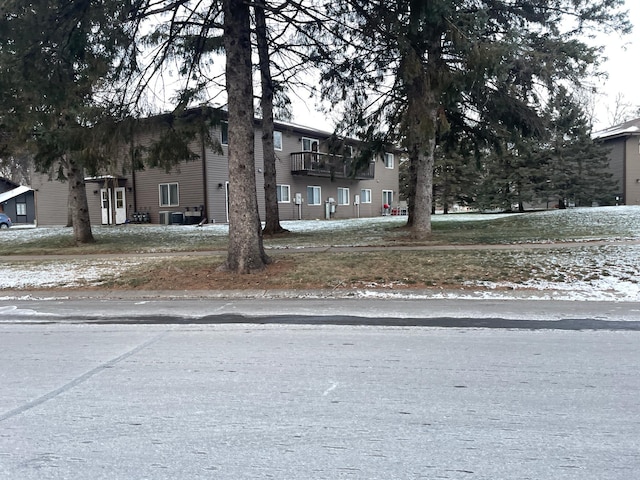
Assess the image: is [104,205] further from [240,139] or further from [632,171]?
[632,171]

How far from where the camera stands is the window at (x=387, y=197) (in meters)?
43.4

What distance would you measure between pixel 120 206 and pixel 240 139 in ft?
76.1

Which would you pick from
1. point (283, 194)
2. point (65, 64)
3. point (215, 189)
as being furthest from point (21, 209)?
point (65, 64)

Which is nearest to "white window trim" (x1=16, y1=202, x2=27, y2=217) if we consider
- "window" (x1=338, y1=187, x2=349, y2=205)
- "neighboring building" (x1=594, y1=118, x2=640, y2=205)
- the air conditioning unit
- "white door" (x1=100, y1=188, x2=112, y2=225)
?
"white door" (x1=100, y1=188, x2=112, y2=225)

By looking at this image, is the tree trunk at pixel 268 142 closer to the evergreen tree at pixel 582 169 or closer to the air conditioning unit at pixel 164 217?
the air conditioning unit at pixel 164 217

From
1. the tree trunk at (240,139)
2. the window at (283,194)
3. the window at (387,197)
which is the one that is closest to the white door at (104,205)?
the window at (283,194)

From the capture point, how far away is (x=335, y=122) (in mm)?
19438

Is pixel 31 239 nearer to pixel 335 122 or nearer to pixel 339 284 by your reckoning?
pixel 335 122

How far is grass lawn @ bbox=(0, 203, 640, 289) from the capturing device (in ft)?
31.7

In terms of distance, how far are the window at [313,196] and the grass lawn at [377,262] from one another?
55.9ft

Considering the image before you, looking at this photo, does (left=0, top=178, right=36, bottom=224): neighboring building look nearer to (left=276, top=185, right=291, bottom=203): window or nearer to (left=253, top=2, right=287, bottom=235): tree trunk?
(left=276, top=185, right=291, bottom=203): window

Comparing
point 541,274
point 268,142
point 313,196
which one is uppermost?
point 268,142

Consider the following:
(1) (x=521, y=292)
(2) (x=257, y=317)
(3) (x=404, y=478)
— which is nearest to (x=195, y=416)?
(3) (x=404, y=478)

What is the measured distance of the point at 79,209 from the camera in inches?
730
